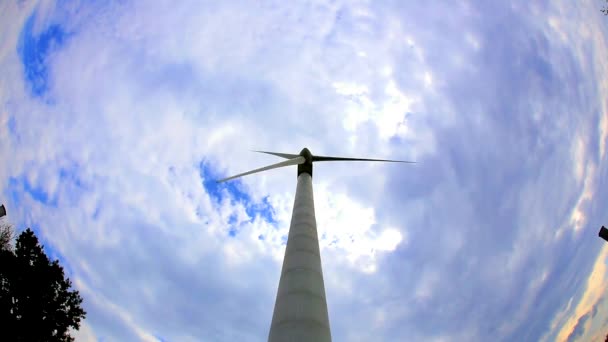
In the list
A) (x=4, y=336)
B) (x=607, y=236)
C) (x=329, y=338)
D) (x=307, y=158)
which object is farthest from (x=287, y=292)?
(x=4, y=336)

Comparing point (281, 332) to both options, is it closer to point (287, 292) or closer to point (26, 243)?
point (287, 292)

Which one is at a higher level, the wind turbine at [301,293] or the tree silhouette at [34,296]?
the tree silhouette at [34,296]

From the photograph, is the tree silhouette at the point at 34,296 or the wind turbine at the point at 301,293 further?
the tree silhouette at the point at 34,296

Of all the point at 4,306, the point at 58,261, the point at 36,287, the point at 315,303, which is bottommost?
the point at 315,303

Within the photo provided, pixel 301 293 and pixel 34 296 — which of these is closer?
pixel 301 293

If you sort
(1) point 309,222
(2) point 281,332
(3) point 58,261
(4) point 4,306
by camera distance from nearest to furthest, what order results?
(2) point 281,332, (1) point 309,222, (4) point 4,306, (3) point 58,261

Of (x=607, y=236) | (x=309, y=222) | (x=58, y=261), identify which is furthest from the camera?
(x=58, y=261)

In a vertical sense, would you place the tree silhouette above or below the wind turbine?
above

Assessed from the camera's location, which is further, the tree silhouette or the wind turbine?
the tree silhouette
